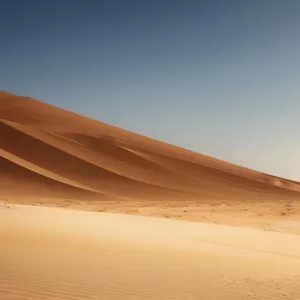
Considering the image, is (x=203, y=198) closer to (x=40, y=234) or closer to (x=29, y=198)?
(x=29, y=198)

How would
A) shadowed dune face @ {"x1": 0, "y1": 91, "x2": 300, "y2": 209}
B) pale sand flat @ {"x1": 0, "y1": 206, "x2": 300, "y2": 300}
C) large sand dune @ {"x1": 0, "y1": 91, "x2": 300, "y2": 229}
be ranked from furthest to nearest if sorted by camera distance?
shadowed dune face @ {"x1": 0, "y1": 91, "x2": 300, "y2": 209} < large sand dune @ {"x1": 0, "y1": 91, "x2": 300, "y2": 229} < pale sand flat @ {"x1": 0, "y1": 206, "x2": 300, "y2": 300}

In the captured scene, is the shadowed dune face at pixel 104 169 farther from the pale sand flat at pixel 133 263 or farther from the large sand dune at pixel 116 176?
the pale sand flat at pixel 133 263

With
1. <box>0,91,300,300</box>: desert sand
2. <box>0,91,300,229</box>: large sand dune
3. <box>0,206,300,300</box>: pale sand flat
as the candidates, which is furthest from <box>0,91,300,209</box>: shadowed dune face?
<box>0,206,300,300</box>: pale sand flat

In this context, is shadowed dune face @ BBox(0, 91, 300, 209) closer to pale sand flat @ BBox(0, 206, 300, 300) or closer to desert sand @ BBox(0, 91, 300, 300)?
desert sand @ BBox(0, 91, 300, 300)

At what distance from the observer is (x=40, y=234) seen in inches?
425

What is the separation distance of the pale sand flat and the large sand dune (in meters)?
12.3

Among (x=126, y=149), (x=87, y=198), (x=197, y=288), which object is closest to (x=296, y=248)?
(x=197, y=288)

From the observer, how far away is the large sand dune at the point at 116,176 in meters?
32.6

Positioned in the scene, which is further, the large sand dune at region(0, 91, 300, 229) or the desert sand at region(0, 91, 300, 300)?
the large sand dune at region(0, 91, 300, 229)

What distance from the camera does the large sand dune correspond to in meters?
32.6

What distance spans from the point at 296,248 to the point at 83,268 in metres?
8.36

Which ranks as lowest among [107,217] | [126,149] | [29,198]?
[29,198]

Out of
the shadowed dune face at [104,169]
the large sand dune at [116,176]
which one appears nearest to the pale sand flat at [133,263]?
the large sand dune at [116,176]

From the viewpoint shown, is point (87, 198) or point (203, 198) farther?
point (203, 198)
